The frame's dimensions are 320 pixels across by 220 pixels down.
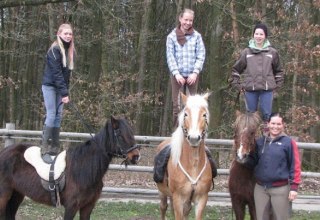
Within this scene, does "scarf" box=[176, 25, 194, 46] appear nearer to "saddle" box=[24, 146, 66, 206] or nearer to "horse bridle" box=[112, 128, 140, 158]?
"horse bridle" box=[112, 128, 140, 158]

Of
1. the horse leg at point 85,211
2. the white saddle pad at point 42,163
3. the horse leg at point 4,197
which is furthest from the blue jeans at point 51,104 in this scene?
the horse leg at point 85,211

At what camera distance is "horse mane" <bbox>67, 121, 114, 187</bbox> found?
6.34 meters

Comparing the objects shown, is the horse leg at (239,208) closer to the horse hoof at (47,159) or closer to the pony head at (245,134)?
the pony head at (245,134)

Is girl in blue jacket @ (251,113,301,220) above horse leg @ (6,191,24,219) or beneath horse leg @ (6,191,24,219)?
above

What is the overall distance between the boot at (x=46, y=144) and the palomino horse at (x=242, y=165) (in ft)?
7.81

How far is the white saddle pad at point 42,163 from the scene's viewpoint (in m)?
6.50

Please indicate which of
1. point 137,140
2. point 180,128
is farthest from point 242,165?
point 137,140

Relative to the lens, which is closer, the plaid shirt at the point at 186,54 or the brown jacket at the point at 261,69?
the brown jacket at the point at 261,69

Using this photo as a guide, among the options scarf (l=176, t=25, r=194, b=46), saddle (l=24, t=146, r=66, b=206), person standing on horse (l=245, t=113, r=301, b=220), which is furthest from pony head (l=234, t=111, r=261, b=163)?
saddle (l=24, t=146, r=66, b=206)

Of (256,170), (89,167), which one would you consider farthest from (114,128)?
(256,170)

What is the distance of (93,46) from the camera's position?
19.1 metres

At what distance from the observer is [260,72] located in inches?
282

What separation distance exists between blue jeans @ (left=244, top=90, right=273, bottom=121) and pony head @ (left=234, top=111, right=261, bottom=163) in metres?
1.06

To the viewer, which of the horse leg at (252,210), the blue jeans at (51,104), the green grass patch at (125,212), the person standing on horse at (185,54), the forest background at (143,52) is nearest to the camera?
the horse leg at (252,210)
